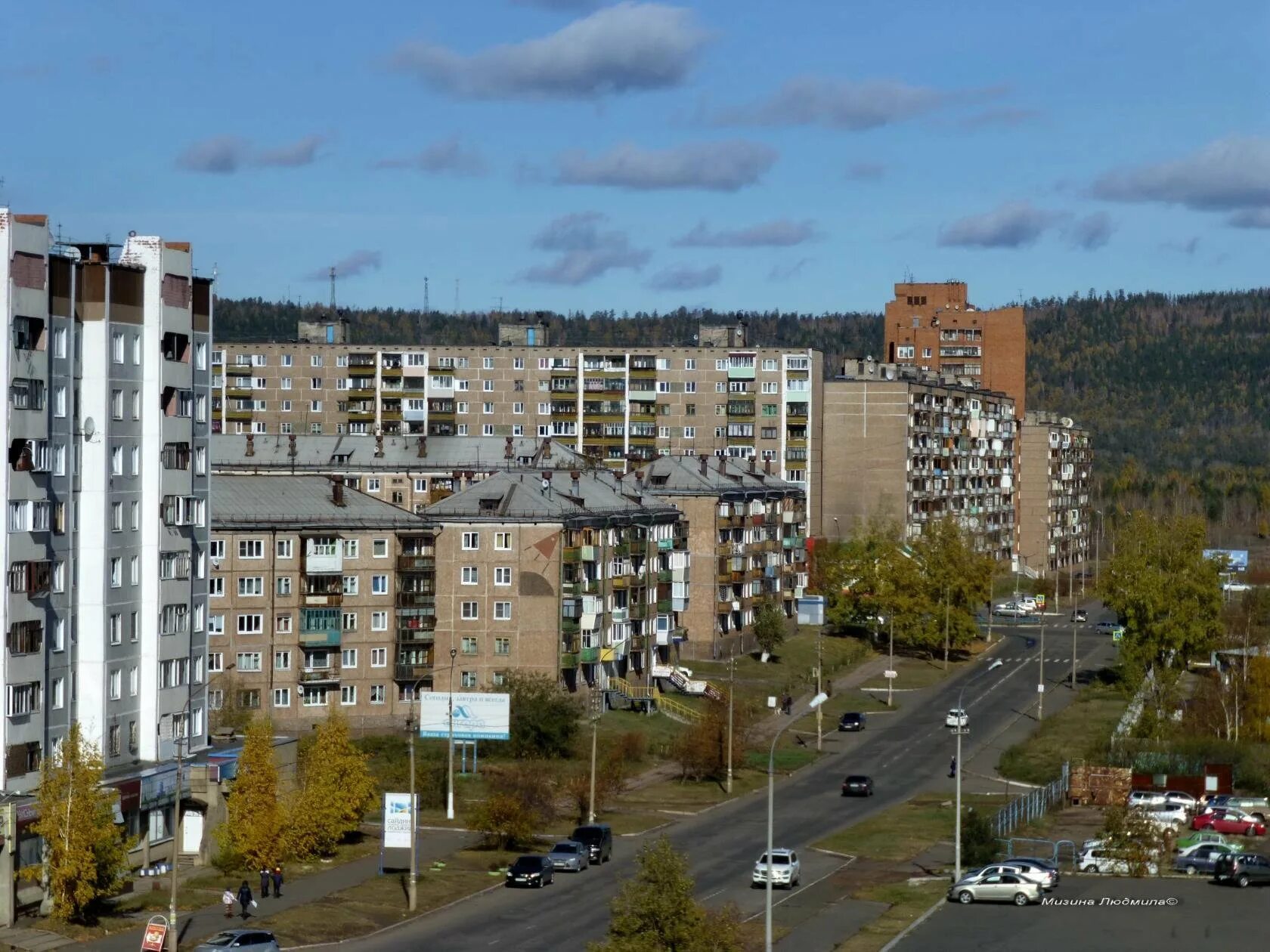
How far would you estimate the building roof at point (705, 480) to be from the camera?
156375 millimetres

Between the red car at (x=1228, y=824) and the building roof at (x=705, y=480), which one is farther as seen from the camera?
the building roof at (x=705, y=480)

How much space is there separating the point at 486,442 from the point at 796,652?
107 feet

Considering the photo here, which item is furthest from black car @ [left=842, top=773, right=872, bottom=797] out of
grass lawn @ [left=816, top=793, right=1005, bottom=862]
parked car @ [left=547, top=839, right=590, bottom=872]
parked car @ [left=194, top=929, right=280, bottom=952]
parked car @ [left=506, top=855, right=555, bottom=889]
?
parked car @ [left=194, top=929, right=280, bottom=952]

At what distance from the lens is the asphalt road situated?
240 feet

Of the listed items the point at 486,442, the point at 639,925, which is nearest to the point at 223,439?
the point at 486,442

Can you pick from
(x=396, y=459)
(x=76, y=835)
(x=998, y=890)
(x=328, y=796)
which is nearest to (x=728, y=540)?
(x=396, y=459)

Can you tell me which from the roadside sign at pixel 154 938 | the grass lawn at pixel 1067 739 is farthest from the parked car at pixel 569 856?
the grass lawn at pixel 1067 739

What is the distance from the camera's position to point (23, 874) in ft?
233

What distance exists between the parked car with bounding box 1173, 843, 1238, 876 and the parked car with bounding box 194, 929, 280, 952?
38000mm

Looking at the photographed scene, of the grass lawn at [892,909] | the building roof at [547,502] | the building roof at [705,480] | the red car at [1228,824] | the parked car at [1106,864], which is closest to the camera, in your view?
the grass lawn at [892,909]

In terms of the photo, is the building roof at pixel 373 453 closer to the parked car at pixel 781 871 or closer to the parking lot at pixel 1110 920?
the parked car at pixel 781 871

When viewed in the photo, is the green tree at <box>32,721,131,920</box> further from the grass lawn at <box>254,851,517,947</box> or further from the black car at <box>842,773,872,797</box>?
the black car at <box>842,773,872,797</box>

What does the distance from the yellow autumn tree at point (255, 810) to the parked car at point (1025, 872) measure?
86.6 ft

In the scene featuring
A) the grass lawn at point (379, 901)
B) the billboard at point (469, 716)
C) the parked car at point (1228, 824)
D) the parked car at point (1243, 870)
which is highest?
the billboard at point (469, 716)
